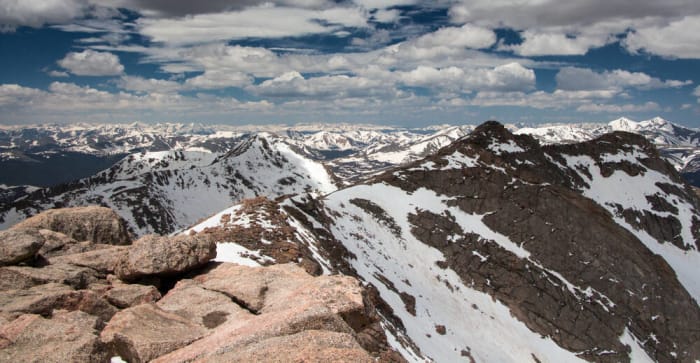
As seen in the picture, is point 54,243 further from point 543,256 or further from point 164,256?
point 543,256

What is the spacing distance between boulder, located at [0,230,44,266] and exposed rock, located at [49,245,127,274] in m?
1.28

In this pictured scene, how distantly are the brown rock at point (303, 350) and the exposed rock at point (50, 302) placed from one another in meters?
7.62

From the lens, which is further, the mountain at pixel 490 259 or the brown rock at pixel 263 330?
the mountain at pixel 490 259

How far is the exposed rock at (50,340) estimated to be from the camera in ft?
37.3

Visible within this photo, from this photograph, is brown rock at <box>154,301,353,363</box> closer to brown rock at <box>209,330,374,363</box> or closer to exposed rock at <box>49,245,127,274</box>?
brown rock at <box>209,330,374,363</box>

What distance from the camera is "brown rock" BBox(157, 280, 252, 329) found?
49.2 ft

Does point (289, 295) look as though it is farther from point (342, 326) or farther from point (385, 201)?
point (385, 201)

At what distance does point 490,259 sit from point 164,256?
242 feet

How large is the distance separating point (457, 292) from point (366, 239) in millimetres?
18511

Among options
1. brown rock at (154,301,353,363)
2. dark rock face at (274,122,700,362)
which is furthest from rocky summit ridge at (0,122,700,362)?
dark rock face at (274,122,700,362)

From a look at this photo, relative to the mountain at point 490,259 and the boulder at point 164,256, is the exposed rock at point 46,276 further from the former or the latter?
the mountain at point 490,259

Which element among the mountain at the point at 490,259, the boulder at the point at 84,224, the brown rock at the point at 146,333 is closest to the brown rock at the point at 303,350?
the brown rock at the point at 146,333

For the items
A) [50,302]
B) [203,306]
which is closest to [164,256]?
[203,306]

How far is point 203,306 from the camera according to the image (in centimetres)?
1591
